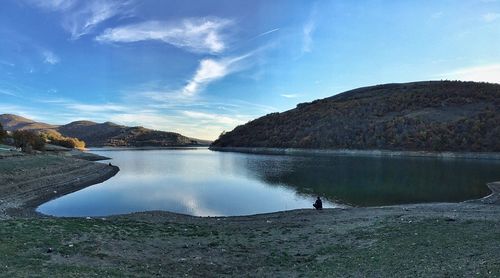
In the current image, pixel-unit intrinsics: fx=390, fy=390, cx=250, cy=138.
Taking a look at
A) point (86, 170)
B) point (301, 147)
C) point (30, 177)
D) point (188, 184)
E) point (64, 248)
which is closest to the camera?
point (64, 248)

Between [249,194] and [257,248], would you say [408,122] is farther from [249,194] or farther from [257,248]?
[257,248]

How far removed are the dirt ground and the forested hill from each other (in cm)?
10499

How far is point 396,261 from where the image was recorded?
11.2 m

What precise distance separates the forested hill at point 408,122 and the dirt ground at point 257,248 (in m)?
105

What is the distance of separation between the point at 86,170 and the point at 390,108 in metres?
134

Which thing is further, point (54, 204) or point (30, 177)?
point (30, 177)

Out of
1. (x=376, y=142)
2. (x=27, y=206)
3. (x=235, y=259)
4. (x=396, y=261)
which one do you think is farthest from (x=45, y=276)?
(x=376, y=142)

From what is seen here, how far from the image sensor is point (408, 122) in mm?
137750

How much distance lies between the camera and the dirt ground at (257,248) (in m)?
10.6

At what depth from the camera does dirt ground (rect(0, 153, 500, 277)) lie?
10.6m

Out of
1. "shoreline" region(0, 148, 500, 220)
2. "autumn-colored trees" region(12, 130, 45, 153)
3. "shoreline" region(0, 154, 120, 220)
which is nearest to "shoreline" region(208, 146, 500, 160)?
"shoreline" region(0, 148, 500, 220)

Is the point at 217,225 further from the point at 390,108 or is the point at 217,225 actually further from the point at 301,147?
the point at 390,108

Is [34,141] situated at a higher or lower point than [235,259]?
higher

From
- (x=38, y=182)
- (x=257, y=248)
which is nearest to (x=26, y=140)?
(x=38, y=182)
